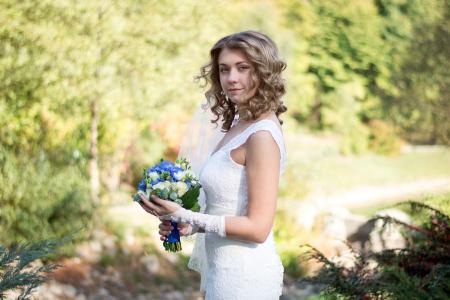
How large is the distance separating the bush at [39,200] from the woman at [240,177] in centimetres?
442

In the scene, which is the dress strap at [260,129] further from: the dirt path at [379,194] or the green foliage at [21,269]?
the dirt path at [379,194]

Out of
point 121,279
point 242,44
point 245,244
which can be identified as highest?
point 242,44

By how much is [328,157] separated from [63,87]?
39.6ft

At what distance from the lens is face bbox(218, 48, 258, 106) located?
2463 mm

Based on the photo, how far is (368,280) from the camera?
3.50 meters

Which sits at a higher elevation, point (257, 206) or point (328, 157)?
point (328, 157)

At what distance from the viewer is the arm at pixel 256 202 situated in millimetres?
2250

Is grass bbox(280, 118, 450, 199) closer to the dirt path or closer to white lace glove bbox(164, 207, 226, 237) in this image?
the dirt path

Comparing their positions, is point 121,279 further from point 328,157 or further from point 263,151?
point 328,157

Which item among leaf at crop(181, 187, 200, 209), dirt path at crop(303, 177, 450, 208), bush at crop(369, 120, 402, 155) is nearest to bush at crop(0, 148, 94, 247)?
leaf at crop(181, 187, 200, 209)

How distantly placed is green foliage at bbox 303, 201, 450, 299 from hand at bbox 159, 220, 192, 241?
1031mm

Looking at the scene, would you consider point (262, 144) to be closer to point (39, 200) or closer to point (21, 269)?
point (21, 269)

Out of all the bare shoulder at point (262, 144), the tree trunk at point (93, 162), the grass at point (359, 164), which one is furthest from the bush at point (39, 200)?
the grass at point (359, 164)

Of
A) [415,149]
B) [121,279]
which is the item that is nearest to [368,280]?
[121,279]
